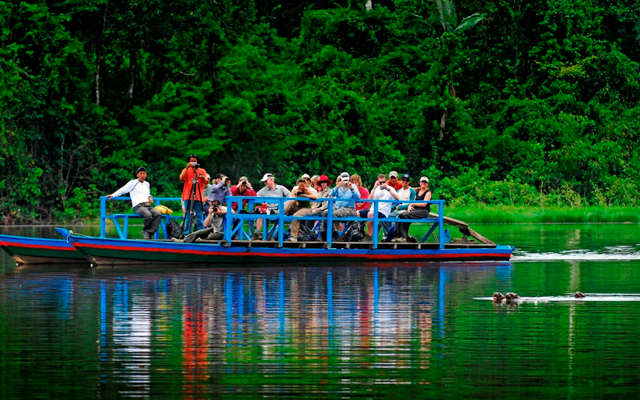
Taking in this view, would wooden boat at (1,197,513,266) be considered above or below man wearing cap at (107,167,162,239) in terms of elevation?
below

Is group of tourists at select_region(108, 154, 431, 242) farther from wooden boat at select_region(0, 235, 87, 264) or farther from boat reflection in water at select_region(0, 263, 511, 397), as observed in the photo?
boat reflection in water at select_region(0, 263, 511, 397)

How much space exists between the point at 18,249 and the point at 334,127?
951 inches

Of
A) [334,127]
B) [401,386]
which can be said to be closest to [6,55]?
[334,127]

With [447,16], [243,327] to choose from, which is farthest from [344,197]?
[447,16]

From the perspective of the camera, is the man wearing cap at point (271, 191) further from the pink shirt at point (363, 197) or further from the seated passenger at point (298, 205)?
the pink shirt at point (363, 197)

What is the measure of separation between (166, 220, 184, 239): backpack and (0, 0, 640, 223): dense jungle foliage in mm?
16882

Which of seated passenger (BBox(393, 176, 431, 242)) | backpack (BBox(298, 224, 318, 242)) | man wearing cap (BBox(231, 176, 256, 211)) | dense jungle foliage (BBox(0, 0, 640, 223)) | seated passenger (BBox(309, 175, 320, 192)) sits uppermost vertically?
dense jungle foliage (BBox(0, 0, 640, 223))

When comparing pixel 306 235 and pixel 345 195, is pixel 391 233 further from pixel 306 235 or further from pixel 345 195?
pixel 306 235

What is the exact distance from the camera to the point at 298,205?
23.0m

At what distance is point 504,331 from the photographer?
1284cm

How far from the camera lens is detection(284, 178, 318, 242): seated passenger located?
73.4ft

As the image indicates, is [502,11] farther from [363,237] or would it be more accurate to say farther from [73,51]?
[363,237]

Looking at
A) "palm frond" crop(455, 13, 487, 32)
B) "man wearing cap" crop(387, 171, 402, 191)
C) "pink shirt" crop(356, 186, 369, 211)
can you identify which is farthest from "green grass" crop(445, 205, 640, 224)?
"pink shirt" crop(356, 186, 369, 211)

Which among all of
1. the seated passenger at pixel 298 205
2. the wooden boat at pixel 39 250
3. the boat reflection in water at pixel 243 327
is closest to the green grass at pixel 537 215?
the seated passenger at pixel 298 205
